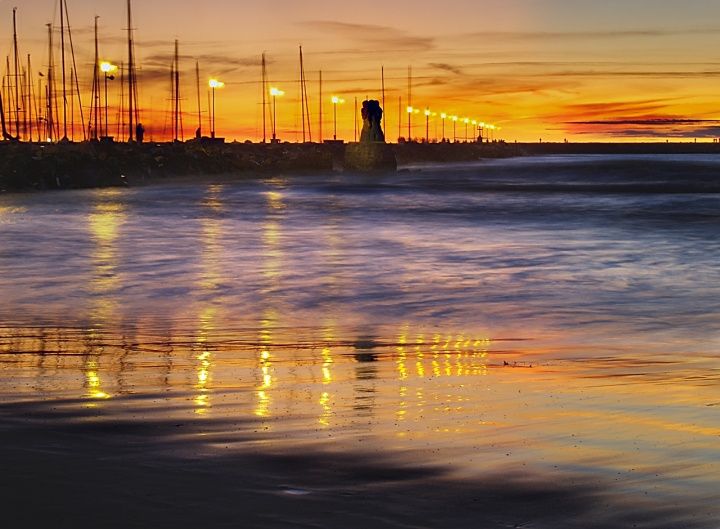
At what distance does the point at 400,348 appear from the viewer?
10.6 metres

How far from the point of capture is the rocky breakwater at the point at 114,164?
62.6 metres

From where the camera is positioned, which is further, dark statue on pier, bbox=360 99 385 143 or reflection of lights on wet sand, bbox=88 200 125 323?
dark statue on pier, bbox=360 99 385 143

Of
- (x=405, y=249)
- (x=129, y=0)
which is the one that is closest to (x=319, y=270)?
(x=405, y=249)

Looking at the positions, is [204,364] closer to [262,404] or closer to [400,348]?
[262,404]

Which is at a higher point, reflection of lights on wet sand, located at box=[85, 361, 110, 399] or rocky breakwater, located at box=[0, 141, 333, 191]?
rocky breakwater, located at box=[0, 141, 333, 191]

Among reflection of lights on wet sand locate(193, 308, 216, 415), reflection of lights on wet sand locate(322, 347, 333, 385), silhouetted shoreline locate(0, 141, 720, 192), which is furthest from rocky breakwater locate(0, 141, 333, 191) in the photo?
reflection of lights on wet sand locate(322, 347, 333, 385)

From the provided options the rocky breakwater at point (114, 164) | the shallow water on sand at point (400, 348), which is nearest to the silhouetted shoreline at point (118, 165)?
the rocky breakwater at point (114, 164)

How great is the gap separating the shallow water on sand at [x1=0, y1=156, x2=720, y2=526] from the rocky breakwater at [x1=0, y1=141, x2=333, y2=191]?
113ft

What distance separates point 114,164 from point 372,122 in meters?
47.9

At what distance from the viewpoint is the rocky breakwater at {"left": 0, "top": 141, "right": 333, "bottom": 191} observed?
62.6m

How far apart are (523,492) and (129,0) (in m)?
77.1

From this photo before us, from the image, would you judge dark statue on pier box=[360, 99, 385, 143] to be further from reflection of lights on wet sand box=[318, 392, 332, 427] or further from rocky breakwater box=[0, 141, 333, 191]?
reflection of lights on wet sand box=[318, 392, 332, 427]

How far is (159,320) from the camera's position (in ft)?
43.1

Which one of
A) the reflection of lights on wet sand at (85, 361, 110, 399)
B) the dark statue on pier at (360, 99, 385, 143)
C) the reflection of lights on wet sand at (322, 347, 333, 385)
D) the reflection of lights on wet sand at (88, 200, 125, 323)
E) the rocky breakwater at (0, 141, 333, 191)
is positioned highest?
the dark statue on pier at (360, 99, 385, 143)
